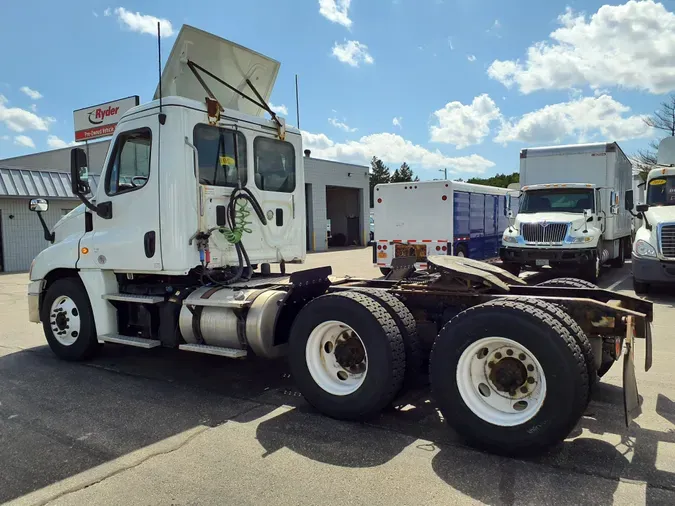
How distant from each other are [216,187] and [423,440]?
3415mm

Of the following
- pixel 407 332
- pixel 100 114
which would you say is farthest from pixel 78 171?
pixel 100 114

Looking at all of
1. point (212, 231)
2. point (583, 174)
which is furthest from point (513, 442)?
point (583, 174)

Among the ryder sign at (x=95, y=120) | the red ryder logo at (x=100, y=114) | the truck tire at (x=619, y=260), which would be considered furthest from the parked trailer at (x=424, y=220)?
the red ryder logo at (x=100, y=114)

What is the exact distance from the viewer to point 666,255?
35.4ft

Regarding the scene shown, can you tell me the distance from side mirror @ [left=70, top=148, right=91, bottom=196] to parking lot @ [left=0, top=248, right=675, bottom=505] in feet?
7.10

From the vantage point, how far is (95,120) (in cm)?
2789

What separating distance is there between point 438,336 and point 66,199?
22746 millimetres

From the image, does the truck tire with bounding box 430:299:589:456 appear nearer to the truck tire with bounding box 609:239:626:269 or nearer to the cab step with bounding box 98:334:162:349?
the cab step with bounding box 98:334:162:349

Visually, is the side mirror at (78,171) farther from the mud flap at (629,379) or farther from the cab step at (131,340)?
the mud flap at (629,379)

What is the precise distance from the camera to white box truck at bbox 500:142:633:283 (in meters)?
13.4

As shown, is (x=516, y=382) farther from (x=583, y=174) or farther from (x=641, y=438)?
(x=583, y=174)

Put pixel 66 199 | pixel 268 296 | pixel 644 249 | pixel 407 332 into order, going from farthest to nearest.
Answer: pixel 66 199 → pixel 644 249 → pixel 268 296 → pixel 407 332

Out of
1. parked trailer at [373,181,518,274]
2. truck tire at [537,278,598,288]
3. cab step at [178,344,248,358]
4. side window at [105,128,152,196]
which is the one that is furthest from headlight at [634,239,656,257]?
side window at [105,128,152,196]

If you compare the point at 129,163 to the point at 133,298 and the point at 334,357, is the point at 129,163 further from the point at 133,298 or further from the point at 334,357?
the point at 334,357
